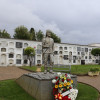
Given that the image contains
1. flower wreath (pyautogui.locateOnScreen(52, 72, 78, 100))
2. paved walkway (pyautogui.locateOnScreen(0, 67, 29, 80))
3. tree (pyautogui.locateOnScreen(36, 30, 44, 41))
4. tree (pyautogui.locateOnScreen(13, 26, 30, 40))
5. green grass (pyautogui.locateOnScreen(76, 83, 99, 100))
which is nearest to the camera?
flower wreath (pyautogui.locateOnScreen(52, 72, 78, 100))

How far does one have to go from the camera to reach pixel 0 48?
79.3 ft

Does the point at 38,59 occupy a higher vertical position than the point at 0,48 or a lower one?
lower

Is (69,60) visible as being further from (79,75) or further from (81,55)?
(79,75)

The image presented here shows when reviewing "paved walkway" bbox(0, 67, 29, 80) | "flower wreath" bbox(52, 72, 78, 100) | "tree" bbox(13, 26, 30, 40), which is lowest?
"paved walkway" bbox(0, 67, 29, 80)

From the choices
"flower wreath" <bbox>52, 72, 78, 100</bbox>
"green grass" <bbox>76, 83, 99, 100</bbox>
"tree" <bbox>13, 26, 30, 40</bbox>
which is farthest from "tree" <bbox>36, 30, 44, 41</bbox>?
"flower wreath" <bbox>52, 72, 78, 100</bbox>

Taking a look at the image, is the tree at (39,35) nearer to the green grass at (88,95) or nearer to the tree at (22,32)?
the tree at (22,32)

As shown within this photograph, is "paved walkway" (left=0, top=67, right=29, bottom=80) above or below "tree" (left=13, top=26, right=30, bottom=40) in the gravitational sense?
below

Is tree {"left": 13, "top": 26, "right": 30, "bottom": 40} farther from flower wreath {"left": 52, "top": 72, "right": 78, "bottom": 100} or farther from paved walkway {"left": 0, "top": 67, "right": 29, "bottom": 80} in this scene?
flower wreath {"left": 52, "top": 72, "right": 78, "bottom": 100}

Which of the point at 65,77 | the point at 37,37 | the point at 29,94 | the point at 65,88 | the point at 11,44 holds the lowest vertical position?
the point at 29,94

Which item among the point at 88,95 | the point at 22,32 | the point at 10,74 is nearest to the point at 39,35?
the point at 22,32

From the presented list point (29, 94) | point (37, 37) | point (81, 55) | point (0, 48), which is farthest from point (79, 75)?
point (37, 37)

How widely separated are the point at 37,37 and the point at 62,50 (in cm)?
1559

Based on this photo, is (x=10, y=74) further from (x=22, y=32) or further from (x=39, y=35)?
(x=39, y=35)

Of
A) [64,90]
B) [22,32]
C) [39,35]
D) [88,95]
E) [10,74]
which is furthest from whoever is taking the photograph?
[39,35]
